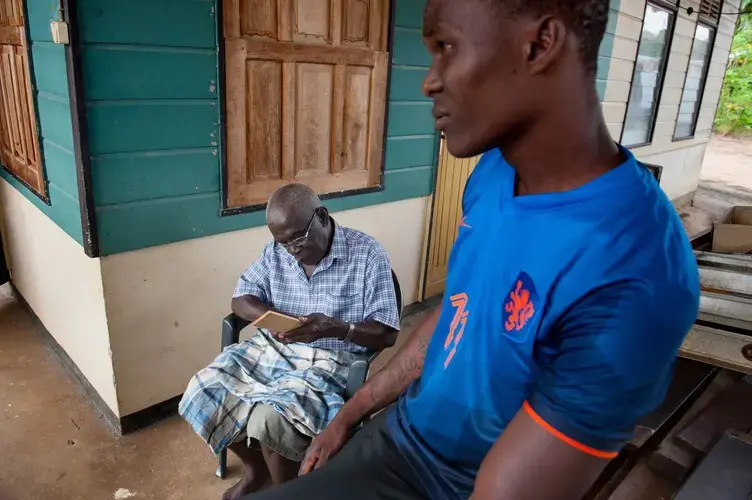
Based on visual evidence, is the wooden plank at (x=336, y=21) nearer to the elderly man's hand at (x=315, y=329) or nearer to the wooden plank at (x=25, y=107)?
A: the wooden plank at (x=25, y=107)

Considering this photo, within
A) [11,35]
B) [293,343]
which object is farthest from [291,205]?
[11,35]

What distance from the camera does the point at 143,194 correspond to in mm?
2393

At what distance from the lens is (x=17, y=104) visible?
297cm

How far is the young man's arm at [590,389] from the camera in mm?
716

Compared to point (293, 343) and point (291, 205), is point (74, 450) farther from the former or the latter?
point (291, 205)

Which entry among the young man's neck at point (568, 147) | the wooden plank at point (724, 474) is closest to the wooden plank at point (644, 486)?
the wooden plank at point (724, 474)

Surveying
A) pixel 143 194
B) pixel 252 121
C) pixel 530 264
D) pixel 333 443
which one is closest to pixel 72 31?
pixel 143 194

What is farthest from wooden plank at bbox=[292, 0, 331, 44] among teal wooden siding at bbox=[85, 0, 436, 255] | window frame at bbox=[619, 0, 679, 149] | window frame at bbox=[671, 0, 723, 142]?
window frame at bbox=[671, 0, 723, 142]

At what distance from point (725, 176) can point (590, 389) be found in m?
13.5

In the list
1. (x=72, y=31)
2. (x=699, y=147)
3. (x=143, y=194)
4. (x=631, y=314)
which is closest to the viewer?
(x=631, y=314)

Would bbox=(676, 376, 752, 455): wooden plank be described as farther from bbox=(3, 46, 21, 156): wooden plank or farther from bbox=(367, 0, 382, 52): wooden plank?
bbox=(3, 46, 21, 156): wooden plank

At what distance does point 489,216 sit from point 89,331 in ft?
8.02

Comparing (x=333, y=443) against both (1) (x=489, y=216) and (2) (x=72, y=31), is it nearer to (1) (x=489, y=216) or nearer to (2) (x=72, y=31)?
(1) (x=489, y=216)

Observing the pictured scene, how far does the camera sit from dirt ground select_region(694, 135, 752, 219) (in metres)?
8.95
